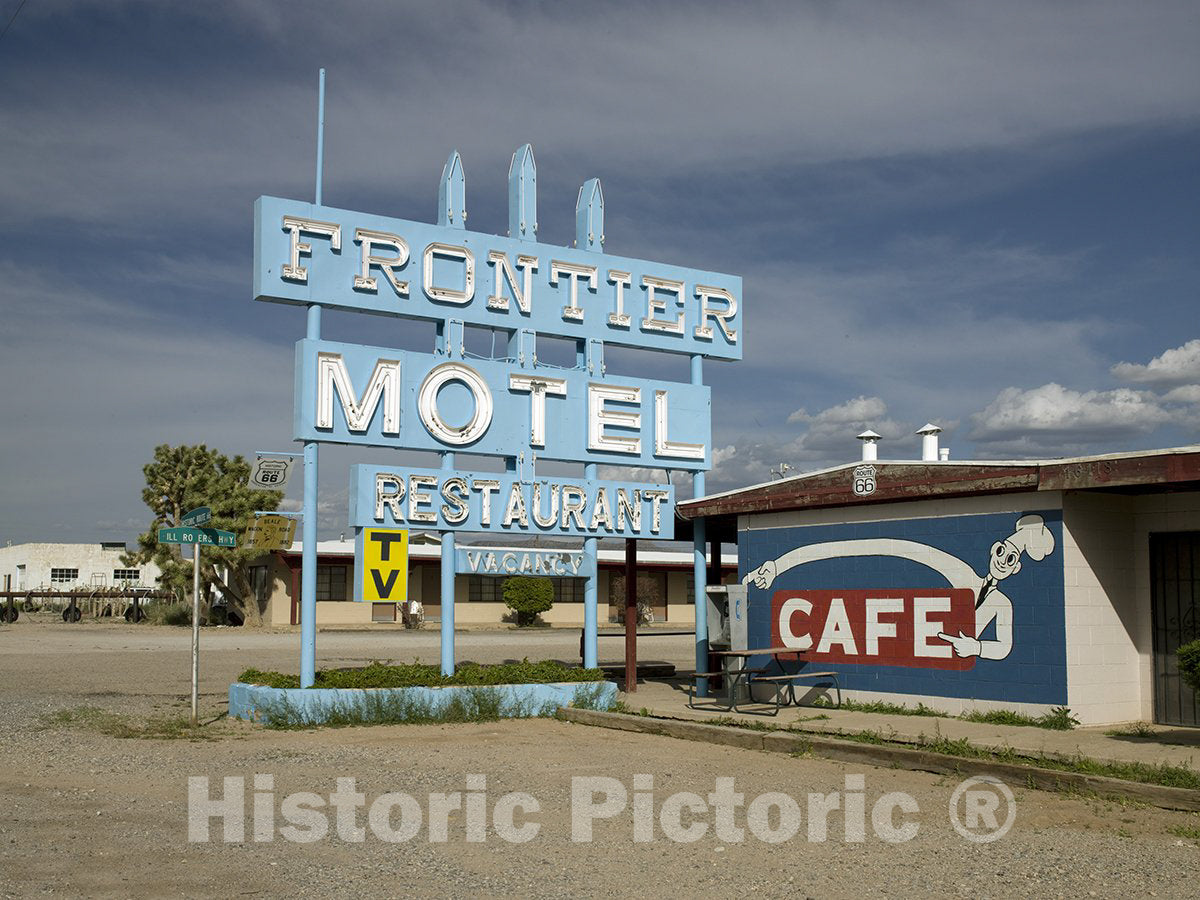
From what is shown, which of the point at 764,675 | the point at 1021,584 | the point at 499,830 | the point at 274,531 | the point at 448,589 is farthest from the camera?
the point at 764,675

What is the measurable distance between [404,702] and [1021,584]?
7.82 metres

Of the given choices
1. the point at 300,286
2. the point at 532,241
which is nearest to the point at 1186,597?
the point at 532,241

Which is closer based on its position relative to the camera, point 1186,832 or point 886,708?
point 1186,832

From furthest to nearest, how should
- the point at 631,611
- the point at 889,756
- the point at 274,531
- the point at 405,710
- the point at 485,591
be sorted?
1. the point at 485,591
2. the point at 631,611
3. the point at 405,710
4. the point at 274,531
5. the point at 889,756

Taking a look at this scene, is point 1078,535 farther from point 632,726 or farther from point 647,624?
point 647,624

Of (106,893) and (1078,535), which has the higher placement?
(1078,535)

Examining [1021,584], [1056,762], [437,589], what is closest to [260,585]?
[437,589]

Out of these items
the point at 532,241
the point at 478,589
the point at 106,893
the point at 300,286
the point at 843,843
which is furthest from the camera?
the point at 478,589

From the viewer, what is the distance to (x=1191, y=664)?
36.6ft

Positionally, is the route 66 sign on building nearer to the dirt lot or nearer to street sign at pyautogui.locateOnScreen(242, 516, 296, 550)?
the dirt lot

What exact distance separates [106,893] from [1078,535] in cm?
1122

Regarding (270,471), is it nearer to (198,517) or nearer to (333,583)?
(198,517)

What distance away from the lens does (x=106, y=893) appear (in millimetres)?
6684

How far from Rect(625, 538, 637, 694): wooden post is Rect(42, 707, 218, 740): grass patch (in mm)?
6561
